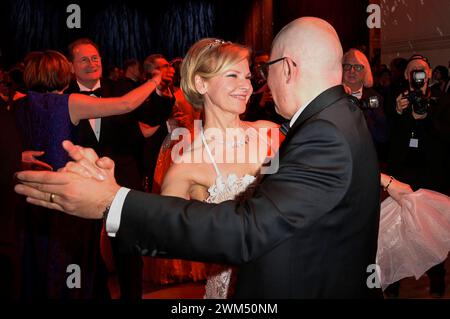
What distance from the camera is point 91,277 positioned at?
12.9 ft

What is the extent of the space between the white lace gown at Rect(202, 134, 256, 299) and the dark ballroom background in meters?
10.0

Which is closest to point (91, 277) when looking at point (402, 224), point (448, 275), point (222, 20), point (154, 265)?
point (154, 265)

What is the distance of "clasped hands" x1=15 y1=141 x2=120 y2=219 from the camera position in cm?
136

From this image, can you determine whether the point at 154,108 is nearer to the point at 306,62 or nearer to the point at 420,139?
the point at 420,139

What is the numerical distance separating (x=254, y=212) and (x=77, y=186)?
1.45 feet

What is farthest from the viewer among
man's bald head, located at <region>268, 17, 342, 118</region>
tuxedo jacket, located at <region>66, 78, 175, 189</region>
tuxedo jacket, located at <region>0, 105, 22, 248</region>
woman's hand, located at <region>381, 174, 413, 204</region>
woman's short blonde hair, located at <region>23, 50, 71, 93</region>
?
tuxedo jacket, located at <region>66, 78, 175, 189</region>

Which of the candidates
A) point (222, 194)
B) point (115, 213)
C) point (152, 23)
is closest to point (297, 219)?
point (115, 213)

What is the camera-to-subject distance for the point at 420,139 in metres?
4.43

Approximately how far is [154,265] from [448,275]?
264 cm

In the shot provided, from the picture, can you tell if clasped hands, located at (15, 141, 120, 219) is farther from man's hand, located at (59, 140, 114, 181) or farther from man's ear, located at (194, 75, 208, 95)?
man's ear, located at (194, 75, 208, 95)

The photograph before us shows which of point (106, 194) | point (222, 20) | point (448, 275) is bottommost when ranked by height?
point (448, 275)

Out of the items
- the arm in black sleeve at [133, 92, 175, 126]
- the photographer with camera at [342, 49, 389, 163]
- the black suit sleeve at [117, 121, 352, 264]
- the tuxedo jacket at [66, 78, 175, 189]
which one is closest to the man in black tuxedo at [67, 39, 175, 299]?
the tuxedo jacket at [66, 78, 175, 189]

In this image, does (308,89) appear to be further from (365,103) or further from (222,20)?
(222,20)

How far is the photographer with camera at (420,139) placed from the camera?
14.4ft
